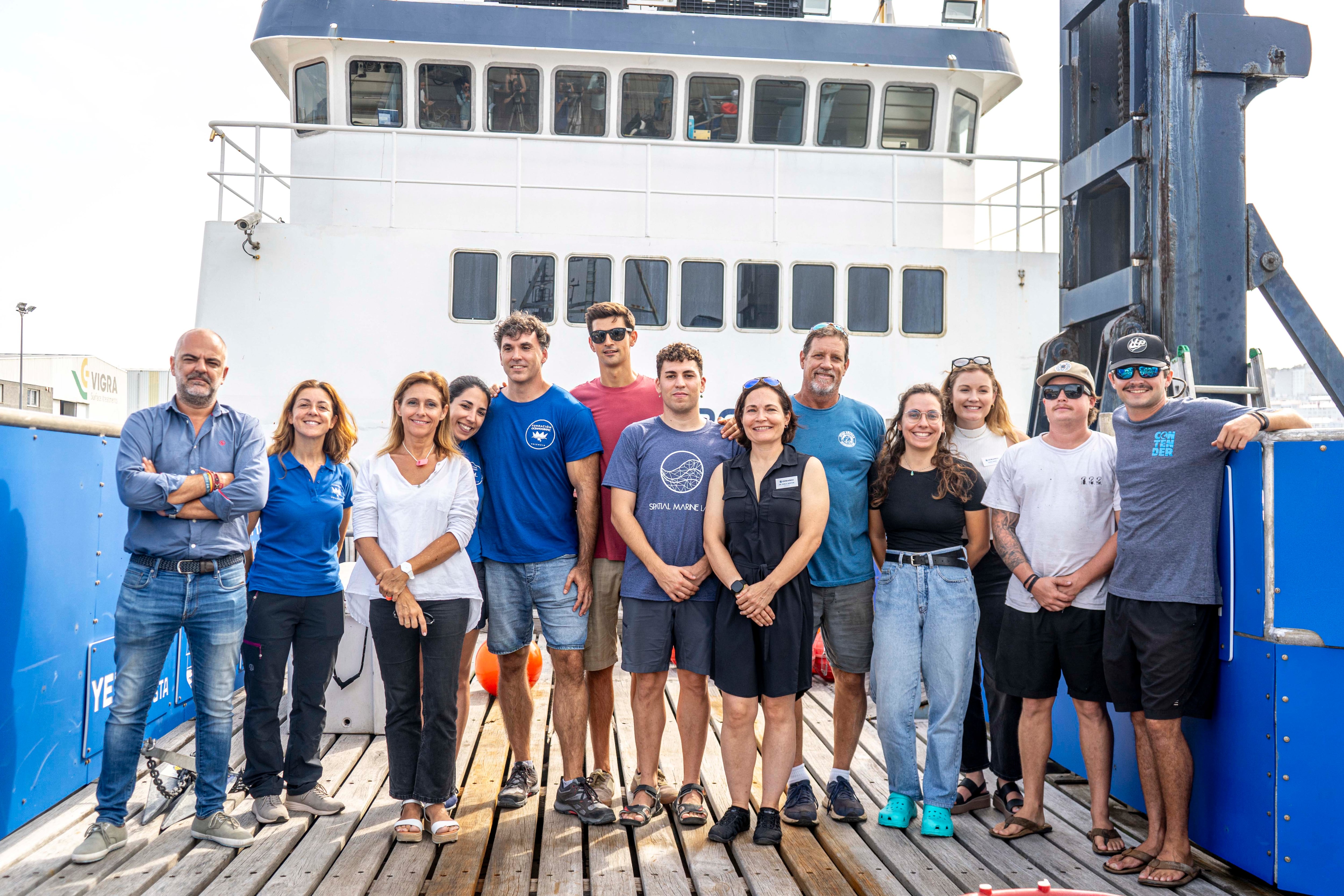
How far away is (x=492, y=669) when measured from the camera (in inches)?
247

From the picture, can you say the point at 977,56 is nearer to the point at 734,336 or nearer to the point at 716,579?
the point at 734,336

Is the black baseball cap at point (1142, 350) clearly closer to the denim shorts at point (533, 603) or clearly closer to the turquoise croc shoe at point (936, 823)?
the turquoise croc shoe at point (936, 823)

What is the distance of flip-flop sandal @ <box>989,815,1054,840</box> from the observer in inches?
156

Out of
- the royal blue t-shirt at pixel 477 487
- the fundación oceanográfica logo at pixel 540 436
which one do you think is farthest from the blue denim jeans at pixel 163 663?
the fundación oceanográfica logo at pixel 540 436

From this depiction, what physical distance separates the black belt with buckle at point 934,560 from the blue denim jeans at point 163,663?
282 cm

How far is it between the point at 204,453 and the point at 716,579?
2178mm

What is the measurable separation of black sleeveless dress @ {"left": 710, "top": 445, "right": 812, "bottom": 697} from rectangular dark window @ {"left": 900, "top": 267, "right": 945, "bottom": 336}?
606cm

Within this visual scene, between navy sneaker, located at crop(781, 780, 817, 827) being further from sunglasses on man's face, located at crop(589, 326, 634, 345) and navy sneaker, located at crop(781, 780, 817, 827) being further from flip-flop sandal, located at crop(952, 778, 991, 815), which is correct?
sunglasses on man's face, located at crop(589, 326, 634, 345)

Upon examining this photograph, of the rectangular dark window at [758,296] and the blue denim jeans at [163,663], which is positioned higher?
the rectangular dark window at [758,296]

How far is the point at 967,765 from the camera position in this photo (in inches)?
177

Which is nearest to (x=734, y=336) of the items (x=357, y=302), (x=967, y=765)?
(x=357, y=302)

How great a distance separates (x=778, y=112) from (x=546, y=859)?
8458 mm

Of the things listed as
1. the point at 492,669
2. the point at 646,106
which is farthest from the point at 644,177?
the point at 492,669

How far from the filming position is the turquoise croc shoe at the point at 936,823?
3.97 m
